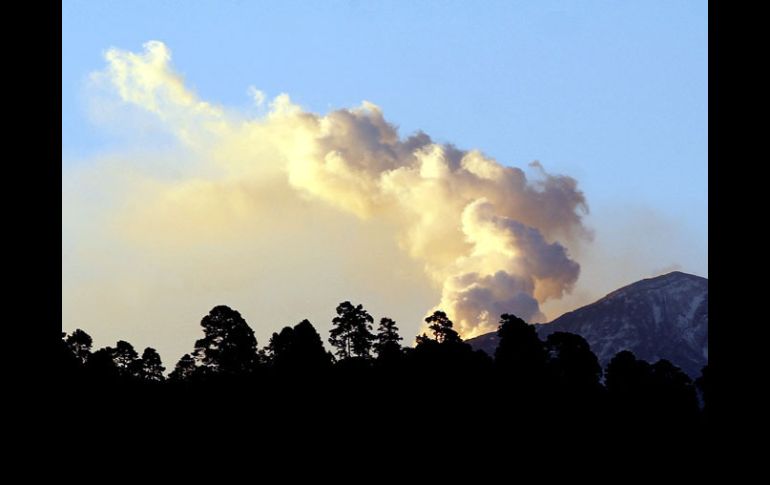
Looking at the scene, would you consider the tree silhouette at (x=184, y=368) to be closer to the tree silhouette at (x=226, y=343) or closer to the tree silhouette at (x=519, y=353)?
the tree silhouette at (x=226, y=343)

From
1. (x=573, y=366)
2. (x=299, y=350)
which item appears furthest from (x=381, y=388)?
(x=573, y=366)

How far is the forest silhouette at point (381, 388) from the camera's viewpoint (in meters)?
145

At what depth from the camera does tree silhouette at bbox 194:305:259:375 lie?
17125cm

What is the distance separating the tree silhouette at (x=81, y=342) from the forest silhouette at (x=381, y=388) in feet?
0.67

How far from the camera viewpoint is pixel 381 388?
160 metres

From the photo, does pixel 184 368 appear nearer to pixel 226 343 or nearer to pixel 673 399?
pixel 226 343

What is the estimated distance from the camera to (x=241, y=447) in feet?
447

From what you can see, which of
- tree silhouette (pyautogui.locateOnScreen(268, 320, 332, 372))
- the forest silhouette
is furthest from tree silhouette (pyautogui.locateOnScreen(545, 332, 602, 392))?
tree silhouette (pyautogui.locateOnScreen(268, 320, 332, 372))

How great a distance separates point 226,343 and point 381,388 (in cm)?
2909

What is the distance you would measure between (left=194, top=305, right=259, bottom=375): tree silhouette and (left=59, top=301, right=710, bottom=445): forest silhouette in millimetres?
196
